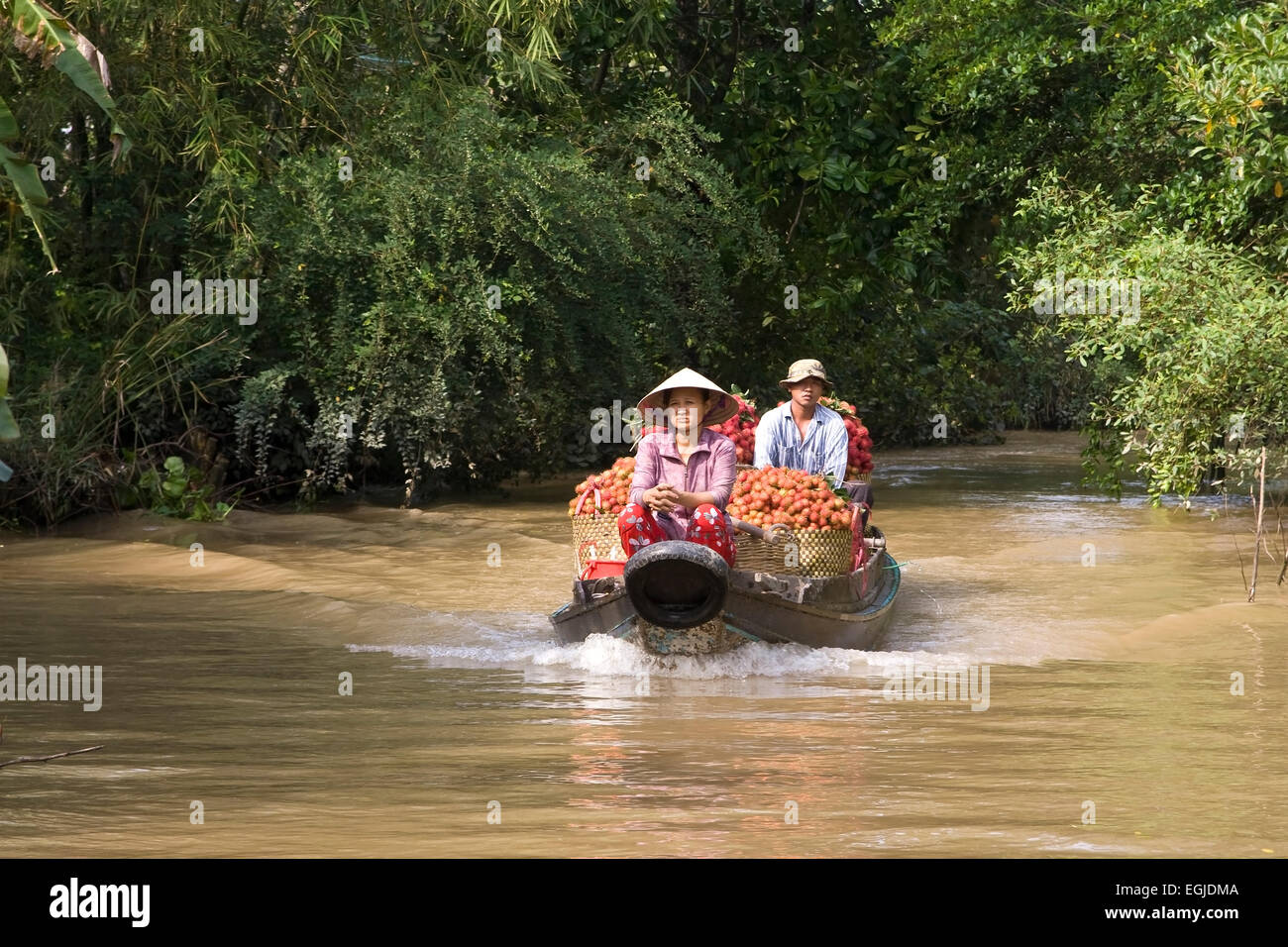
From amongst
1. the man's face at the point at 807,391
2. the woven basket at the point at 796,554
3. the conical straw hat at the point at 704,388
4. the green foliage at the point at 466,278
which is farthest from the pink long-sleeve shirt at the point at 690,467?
the green foliage at the point at 466,278

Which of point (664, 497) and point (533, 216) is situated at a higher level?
point (533, 216)

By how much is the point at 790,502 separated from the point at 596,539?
1236 mm

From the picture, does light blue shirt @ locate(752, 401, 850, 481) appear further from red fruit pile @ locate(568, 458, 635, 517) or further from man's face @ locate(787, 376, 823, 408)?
red fruit pile @ locate(568, 458, 635, 517)

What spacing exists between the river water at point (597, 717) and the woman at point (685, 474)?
777 millimetres

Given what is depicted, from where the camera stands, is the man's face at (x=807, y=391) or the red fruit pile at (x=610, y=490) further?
the man's face at (x=807, y=391)

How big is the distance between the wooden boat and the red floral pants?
0.22 metres

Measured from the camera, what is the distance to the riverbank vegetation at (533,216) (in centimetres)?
1493

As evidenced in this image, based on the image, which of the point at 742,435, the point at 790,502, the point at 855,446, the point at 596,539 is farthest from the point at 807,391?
the point at 596,539

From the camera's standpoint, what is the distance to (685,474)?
10.1m

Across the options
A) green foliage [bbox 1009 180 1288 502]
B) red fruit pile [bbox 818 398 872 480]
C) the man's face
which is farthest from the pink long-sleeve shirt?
green foliage [bbox 1009 180 1288 502]

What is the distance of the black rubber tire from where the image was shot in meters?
9.37

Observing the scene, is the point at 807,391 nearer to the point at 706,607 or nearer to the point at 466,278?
the point at 706,607

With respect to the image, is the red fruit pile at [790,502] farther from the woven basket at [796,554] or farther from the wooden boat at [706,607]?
the wooden boat at [706,607]

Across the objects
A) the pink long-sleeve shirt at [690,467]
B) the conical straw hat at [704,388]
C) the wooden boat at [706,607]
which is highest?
the conical straw hat at [704,388]
